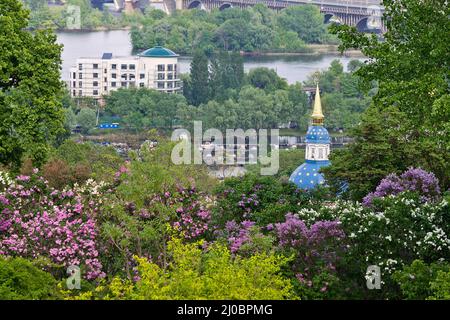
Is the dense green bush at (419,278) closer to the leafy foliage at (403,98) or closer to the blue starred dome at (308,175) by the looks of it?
the leafy foliage at (403,98)

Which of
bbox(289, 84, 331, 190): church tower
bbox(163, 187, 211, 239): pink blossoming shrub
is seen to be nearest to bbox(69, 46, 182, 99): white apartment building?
bbox(289, 84, 331, 190): church tower

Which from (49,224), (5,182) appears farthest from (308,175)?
(49,224)

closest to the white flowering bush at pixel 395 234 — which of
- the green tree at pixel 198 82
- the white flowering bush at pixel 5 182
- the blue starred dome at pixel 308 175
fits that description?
the white flowering bush at pixel 5 182

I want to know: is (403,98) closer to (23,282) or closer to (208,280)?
(208,280)

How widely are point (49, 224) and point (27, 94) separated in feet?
10.5

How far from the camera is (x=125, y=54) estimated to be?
3725 inches

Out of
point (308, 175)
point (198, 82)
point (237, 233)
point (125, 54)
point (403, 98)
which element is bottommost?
point (125, 54)

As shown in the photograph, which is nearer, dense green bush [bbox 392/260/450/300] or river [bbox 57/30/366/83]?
dense green bush [bbox 392/260/450/300]

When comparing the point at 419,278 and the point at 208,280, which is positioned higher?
the point at 208,280

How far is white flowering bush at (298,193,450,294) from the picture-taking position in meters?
16.7

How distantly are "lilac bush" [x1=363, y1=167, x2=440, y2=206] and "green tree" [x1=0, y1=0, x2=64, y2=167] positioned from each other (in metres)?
4.45

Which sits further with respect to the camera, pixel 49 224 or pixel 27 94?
pixel 27 94

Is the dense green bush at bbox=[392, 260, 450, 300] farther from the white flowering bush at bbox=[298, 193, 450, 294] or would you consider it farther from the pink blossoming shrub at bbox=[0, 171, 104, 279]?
the pink blossoming shrub at bbox=[0, 171, 104, 279]

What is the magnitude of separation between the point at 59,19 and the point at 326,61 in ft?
59.8
